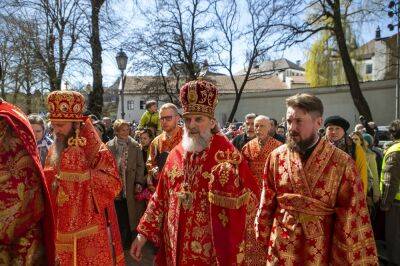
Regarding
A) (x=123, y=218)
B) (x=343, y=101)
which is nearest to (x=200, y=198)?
(x=123, y=218)

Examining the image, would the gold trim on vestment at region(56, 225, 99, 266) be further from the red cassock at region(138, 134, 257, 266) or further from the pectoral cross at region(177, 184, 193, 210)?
the pectoral cross at region(177, 184, 193, 210)

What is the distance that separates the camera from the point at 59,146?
14.0 ft

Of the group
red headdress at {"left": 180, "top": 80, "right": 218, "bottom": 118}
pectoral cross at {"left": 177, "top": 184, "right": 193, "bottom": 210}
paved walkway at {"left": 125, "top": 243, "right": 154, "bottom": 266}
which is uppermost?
red headdress at {"left": 180, "top": 80, "right": 218, "bottom": 118}

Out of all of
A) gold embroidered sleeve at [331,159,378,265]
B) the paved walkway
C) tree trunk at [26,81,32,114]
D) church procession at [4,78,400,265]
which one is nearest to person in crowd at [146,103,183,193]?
the paved walkway

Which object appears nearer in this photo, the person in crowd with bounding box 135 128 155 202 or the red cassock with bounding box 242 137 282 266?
the red cassock with bounding box 242 137 282 266

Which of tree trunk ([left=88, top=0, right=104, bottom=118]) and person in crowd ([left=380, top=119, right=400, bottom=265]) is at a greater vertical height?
tree trunk ([left=88, top=0, right=104, bottom=118])

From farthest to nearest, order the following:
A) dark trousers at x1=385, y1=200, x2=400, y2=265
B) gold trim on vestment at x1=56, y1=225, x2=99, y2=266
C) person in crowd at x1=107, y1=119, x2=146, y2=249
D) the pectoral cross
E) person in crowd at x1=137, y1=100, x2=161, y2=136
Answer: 1. person in crowd at x1=137, y1=100, x2=161, y2=136
2. person in crowd at x1=107, y1=119, x2=146, y2=249
3. dark trousers at x1=385, y1=200, x2=400, y2=265
4. gold trim on vestment at x1=56, y1=225, x2=99, y2=266
5. the pectoral cross

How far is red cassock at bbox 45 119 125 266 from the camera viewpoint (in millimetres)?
4059

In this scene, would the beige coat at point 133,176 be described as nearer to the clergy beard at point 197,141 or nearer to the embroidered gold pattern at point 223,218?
the clergy beard at point 197,141

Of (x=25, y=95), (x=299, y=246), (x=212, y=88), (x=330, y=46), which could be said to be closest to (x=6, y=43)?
(x=25, y=95)

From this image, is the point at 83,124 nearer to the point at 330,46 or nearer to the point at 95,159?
the point at 95,159

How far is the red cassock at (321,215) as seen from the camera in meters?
→ 2.88

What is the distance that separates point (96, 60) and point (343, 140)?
1108 centimetres

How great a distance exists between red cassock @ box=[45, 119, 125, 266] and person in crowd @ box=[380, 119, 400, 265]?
3601mm
